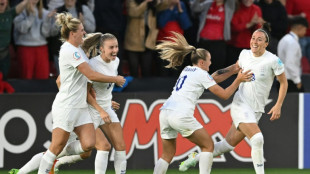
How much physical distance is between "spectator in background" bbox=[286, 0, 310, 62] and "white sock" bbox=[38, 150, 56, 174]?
6566 mm

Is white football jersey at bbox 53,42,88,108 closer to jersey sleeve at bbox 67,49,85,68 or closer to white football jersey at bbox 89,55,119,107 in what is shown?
jersey sleeve at bbox 67,49,85,68

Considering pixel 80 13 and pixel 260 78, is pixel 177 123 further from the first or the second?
pixel 80 13

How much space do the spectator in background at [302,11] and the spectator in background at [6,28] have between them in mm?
4666

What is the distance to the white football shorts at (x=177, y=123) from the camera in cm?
988

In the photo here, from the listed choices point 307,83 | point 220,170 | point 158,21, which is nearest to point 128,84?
point 158,21

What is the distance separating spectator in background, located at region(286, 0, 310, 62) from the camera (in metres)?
15.0

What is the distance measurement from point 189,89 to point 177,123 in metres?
0.42

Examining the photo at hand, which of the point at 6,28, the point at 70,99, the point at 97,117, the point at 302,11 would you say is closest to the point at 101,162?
the point at 97,117

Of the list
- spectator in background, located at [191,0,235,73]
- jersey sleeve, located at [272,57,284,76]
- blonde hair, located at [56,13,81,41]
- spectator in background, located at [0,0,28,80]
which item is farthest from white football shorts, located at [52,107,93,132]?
spectator in background, located at [191,0,235,73]

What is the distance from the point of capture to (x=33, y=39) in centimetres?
1348

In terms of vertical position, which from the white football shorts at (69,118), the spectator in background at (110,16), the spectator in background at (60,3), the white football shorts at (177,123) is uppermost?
the spectator in background at (60,3)

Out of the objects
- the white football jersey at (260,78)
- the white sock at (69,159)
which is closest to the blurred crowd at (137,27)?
the white sock at (69,159)

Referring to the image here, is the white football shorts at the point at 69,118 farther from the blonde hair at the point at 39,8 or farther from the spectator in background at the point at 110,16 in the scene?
the spectator in background at the point at 110,16

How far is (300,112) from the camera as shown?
12.9m
